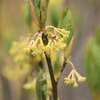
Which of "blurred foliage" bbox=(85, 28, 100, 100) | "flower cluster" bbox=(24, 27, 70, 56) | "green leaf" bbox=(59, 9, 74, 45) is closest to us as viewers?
"flower cluster" bbox=(24, 27, 70, 56)

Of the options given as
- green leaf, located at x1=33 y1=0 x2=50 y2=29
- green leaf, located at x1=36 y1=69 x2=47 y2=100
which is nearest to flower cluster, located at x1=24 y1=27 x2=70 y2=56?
green leaf, located at x1=33 y1=0 x2=50 y2=29

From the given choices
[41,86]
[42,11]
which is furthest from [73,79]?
[42,11]

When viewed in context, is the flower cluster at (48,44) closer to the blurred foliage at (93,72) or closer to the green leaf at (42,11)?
the green leaf at (42,11)

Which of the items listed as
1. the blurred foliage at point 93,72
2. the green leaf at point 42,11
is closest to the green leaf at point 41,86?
the green leaf at point 42,11

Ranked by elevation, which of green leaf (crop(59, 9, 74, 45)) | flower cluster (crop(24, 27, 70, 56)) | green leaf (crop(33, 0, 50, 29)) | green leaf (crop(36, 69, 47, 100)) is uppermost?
green leaf (crop(33, 0, 50, 29))

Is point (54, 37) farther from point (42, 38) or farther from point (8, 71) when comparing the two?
point (8, 71)

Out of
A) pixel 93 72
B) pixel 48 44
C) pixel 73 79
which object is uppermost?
pixel 48 44

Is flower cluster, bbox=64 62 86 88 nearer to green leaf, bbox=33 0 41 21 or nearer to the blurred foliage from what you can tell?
green leaf, bbox=33 0 41 21

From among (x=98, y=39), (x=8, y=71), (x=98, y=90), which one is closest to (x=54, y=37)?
(x=98, y=90)

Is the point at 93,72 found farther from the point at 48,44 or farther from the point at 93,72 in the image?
the point at 48,44
